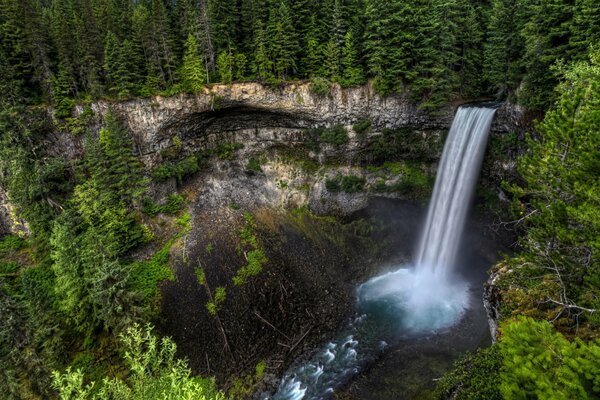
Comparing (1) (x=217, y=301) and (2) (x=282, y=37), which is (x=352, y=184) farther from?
(1) (x=217, y=301)

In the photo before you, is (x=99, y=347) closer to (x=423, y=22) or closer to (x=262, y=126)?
(x=262, y=126)

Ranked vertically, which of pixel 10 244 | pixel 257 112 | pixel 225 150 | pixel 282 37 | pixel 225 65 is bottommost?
pixel 10 244

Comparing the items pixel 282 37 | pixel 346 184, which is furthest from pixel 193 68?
pixel 346 184

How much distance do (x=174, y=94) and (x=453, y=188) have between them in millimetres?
29009

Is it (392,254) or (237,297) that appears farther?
(392,254)

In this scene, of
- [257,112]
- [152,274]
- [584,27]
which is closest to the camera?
[584,27]

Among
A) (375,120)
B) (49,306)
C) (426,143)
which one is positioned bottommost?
(49,306)

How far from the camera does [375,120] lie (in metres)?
35.5

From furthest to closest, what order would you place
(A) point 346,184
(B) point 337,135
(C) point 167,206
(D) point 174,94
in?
(A) point 346,184 < (B) point 337,135 < (D) point 174,94 < (C) point 167,206

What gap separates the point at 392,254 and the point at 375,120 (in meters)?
14.5

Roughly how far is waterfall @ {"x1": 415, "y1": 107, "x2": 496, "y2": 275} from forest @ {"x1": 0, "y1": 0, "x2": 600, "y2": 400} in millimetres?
3032

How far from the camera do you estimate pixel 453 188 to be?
30.1 m

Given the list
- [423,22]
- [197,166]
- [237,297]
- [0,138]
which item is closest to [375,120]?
[423,22]

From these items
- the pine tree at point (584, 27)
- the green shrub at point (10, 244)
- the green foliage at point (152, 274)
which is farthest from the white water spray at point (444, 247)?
the green shrub at point (10, 244)
